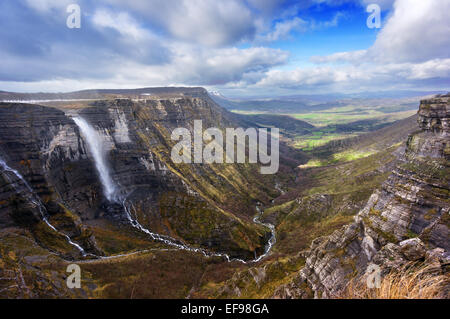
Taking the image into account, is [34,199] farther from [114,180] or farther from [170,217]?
[170,217]

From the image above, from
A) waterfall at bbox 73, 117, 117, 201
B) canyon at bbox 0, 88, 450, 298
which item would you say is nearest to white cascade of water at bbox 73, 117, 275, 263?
waterfall at bbox 73, 117, 117, 201

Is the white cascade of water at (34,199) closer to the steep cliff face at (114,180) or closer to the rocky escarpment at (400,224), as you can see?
the steep cliff face at (114,180)

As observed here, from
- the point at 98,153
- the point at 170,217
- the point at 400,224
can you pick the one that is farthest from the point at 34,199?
the point at 400,224
